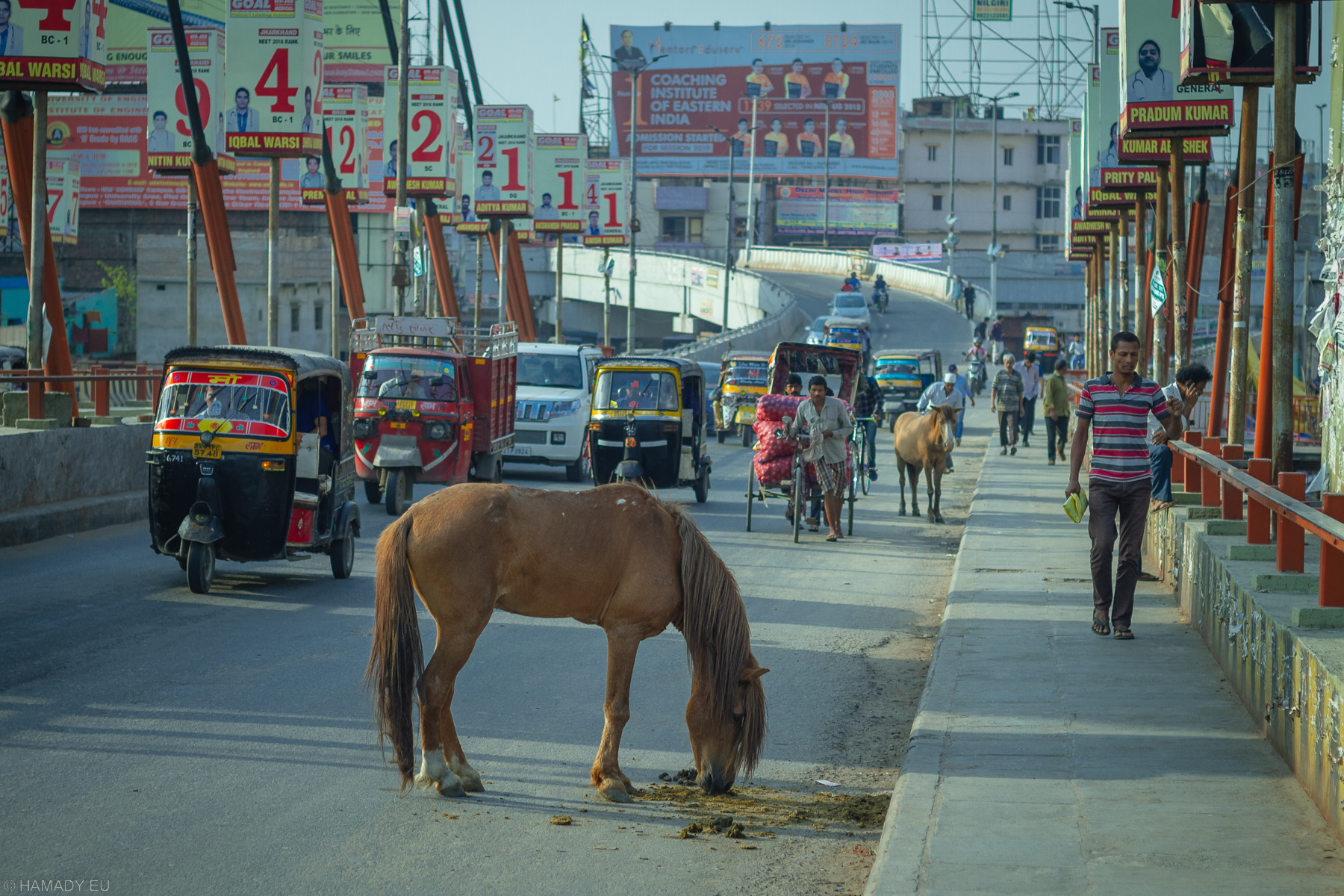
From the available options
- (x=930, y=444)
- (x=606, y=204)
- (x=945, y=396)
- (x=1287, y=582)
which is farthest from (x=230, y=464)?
(x=606, y=204)

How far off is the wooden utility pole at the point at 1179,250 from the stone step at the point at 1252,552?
1063 cm

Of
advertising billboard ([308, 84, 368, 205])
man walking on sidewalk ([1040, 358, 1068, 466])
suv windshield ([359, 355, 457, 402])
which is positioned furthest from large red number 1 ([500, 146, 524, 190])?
suv windshield ([359, 355, 457, 402])

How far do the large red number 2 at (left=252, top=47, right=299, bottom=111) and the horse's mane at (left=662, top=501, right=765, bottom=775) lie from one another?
2043 cm

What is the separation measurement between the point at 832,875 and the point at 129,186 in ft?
198

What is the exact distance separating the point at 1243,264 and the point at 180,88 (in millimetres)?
19691

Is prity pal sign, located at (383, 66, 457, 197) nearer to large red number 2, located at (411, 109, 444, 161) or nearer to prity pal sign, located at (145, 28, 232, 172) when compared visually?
large red number 2, located at (411, 109, 444, 161)

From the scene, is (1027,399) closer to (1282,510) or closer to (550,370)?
(550,370)

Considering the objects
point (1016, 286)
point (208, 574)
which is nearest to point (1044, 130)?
point (1016, 286)

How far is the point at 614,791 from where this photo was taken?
6348 millimetres

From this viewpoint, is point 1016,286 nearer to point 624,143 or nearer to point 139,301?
point 624,143

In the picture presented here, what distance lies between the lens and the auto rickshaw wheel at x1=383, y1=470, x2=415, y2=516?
18094mm

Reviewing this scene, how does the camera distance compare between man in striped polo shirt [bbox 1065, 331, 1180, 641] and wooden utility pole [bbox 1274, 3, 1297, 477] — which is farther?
wooden utility pole [bbox 1274, 3, 1297, 477]

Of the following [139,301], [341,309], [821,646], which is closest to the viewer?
[821,646]

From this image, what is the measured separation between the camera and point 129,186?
2365 inches
